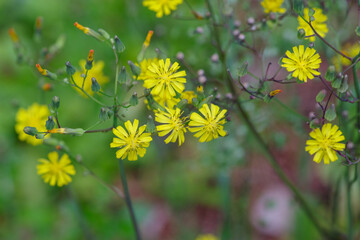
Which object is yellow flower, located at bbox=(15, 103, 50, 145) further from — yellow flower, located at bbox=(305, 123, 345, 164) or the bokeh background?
yellow flower, located at bbox=(305, 123, 345, 164)

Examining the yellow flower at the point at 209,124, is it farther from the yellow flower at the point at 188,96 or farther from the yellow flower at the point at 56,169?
the yellow flower at the point at 56,169

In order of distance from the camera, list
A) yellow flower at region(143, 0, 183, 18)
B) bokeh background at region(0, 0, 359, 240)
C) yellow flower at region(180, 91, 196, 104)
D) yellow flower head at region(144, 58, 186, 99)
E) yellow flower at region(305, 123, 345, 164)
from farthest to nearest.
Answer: bokeh background at region(0, 0, 359, 240)
yellow flower at region(143, 0, 183, 18)
yellow flower at region(180, 91, 196, 104)
yellow flower head at region(144, 58, 186, 99)
yellow flower at region(305, 123, 345, 164)

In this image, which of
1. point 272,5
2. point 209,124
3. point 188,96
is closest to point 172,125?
point 209,124

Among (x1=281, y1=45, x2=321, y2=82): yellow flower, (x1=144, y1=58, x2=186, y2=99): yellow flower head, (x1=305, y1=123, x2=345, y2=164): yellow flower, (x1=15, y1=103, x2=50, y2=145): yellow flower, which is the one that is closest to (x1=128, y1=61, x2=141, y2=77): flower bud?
(x1=144, y1=58, x2=186, y2=99): yellow flower head

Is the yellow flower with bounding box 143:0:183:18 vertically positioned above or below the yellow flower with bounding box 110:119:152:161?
above

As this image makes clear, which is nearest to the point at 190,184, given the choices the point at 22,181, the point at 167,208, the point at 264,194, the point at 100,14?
the point at 167,208

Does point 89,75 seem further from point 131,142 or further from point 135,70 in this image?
Result: point 131,142

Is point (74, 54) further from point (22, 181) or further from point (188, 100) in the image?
point (188, 100)
